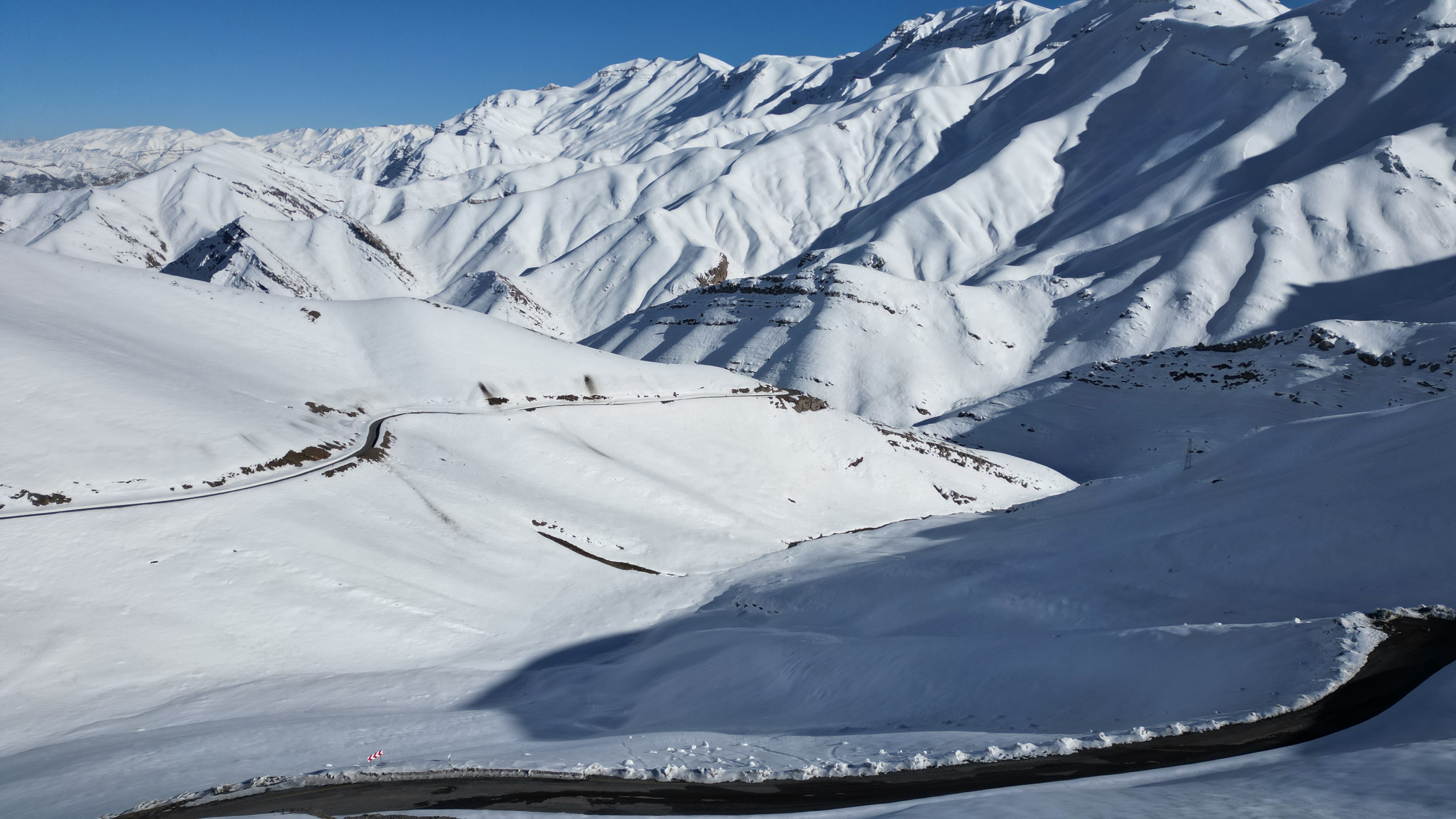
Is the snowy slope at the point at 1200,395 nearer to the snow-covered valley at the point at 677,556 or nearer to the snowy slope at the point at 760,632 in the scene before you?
the snow-covered valley at the point at 677,556

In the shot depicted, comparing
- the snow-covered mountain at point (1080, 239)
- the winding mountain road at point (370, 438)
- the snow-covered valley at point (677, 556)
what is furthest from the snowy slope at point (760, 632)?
the snow-covered mountain at point (1080, 239)

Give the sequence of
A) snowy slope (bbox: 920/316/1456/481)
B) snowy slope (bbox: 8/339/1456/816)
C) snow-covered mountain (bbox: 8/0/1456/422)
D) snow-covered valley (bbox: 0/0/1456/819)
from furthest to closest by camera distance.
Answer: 1. snow-covered mountain (bbox: 8/0/1456/422)
2. snowy slope (bbox: 920/316/1456/481)
3. snowy slope (bbox: 8/339/1456/816)
4. snow-covered valley (bbox: 0/0/1456/819)

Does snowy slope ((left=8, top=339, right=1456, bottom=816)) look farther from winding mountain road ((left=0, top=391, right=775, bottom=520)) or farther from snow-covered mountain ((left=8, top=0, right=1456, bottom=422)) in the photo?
snow-covered mountain ((left=8, top=0, right=1456, bottom=422))

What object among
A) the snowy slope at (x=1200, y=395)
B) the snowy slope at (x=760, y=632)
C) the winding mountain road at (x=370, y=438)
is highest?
the winding mountain road at (x=370, y=438)

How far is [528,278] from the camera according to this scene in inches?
6491

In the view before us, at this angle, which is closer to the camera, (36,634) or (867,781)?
(867,781)

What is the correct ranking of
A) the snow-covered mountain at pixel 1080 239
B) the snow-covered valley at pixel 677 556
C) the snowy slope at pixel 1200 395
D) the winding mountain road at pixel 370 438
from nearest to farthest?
the snow-covered valley at pixel 677 556
the winding mountain road at pixel 370 438
the snowy slope at pixel 1200 395
the snow-covered mountain at pixel 1080 239

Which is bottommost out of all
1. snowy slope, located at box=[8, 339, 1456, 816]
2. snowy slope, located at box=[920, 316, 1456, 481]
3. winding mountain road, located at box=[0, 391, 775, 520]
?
snowy slope, located at box=[920, 316, 1456, 481]

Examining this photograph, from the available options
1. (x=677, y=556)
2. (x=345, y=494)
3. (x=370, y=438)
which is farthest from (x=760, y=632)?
(x=370, y=438)

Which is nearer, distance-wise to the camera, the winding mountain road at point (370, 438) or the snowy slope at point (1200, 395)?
the winding mountain road at point (370, 438)

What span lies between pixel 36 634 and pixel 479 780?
1577 cm

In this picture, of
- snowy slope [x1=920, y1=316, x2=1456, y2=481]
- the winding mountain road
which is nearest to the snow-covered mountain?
snowy slope [x1=920, y1=316, x2=1456, y2=481]

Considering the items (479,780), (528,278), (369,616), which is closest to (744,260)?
(528,278)

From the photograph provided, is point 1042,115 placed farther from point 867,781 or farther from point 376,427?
point 867,781
